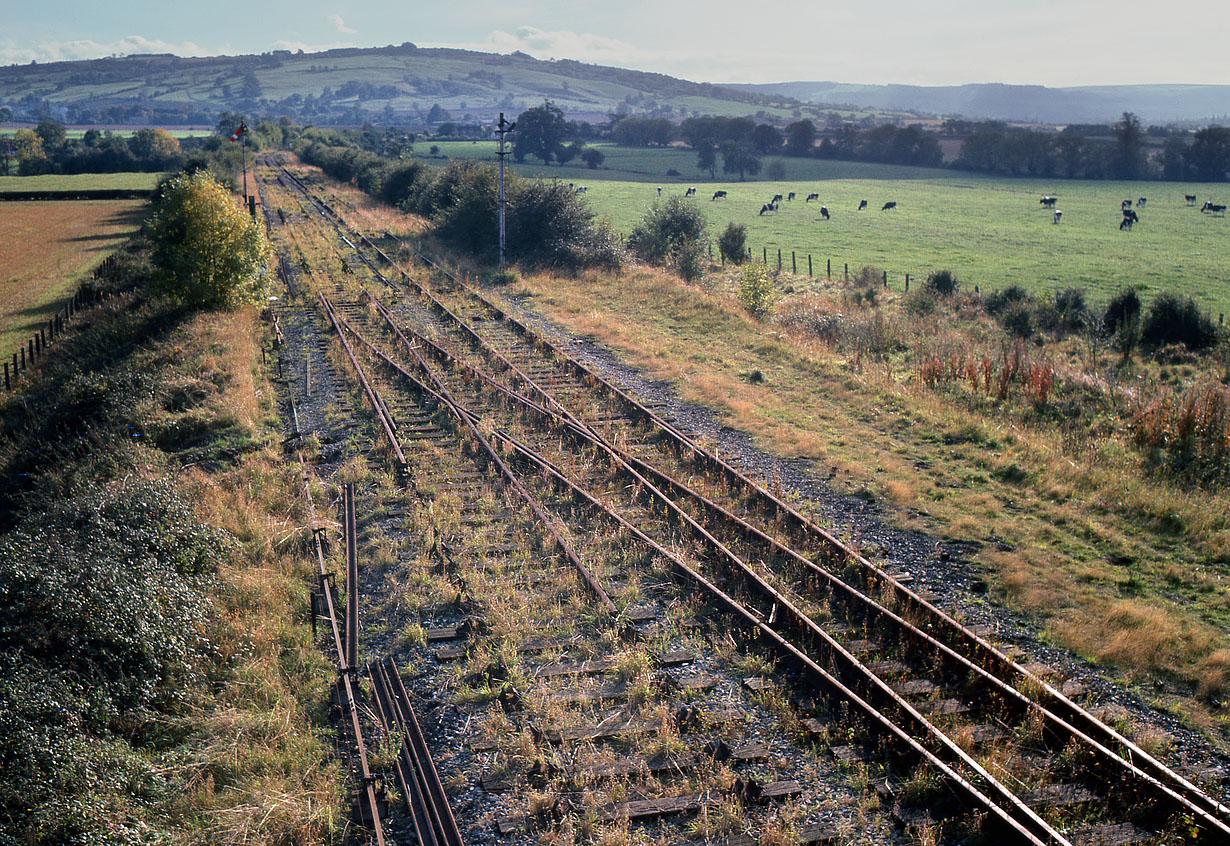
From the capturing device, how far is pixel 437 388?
623 inches

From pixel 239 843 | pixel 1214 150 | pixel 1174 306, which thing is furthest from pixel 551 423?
pixel 1214 150

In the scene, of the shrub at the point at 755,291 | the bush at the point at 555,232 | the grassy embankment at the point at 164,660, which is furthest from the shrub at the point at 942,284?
the grassy embankment at the point at 164,660

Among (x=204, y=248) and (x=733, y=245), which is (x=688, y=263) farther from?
(x=204, y=248)

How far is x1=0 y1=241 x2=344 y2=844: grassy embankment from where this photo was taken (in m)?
5.41

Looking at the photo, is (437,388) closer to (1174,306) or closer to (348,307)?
(348,307)

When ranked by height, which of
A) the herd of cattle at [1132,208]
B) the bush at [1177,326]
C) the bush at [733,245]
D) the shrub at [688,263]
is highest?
the herd of cattle at [1132,208]

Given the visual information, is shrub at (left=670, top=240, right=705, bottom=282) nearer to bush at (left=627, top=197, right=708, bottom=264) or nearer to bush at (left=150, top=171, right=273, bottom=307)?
bush at (left=627, top=197, right=708, bottom=264)

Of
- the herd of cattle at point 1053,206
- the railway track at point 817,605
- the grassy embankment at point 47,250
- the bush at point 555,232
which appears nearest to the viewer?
the railway track at point 817,605

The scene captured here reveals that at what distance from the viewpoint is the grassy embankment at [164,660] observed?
17.8ft

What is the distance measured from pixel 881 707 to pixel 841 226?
56616 millimetres

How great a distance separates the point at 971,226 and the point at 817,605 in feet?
188

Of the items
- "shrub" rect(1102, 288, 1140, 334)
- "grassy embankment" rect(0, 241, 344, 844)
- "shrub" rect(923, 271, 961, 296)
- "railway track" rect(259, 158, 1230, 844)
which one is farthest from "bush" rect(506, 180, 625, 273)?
"grassy embankment" rect(0, 241, 344, 844)

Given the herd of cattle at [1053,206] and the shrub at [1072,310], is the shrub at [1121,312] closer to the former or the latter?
the shrub at [1072,310]

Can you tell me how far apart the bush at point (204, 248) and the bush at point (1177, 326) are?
84.1ft
